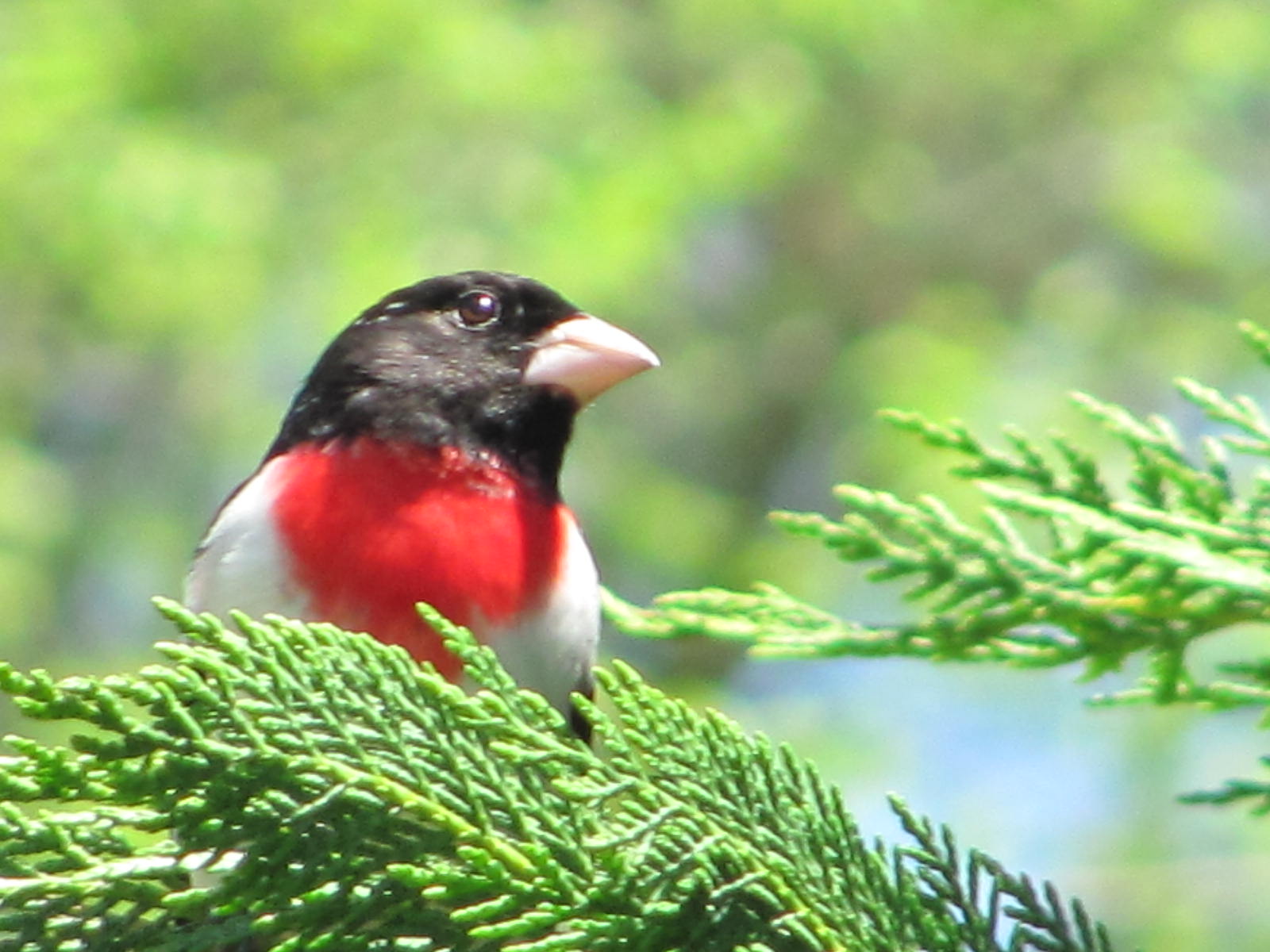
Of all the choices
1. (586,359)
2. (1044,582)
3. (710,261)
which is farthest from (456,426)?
(710,261)

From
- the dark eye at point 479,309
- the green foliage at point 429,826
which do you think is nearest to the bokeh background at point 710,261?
the dark eye at point 479,309

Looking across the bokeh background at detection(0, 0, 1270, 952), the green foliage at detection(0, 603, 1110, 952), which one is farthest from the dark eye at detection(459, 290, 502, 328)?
the bokeh background at detection(0, 0, 1270, 952)

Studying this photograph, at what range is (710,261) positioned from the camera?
11.5 m

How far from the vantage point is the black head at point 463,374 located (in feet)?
8.53

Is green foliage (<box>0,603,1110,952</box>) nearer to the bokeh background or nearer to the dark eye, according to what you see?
the dark eye

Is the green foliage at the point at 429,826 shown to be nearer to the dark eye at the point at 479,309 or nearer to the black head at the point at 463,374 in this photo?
the black head at the point at 463,374

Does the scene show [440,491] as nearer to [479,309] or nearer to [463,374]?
[463,374]

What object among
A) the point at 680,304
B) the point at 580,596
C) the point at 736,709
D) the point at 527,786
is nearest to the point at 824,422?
the point at 680,304

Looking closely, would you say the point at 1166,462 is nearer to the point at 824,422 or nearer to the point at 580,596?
the point at 580,596

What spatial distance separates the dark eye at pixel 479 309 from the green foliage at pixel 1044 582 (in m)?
0.94

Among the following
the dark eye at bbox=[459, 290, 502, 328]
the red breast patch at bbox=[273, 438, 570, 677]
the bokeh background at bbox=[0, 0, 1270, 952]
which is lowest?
the red breast patch at bbox=[273, 438, 570, 677]

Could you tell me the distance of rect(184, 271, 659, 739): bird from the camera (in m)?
2.25

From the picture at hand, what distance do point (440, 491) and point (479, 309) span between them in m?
0.51

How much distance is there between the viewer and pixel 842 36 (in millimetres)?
9062
